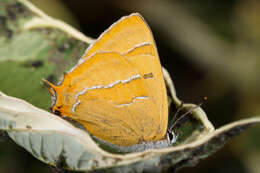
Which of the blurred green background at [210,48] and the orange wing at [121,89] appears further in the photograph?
the blurred green background at [210,48]

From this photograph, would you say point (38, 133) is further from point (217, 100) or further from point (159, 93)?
point (217, 100)

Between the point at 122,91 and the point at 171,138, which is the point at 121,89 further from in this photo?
the point at 171,138

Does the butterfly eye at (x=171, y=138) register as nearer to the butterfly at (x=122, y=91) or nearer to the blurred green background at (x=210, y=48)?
the butterfly at (x=122, y=91)

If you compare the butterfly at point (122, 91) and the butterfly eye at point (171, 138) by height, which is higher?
the butterfly at point (122, 91)

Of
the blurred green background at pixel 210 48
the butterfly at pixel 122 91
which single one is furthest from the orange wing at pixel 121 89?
the blurred green background at pixel 210 48

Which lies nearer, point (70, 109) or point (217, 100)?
point (70, 109)

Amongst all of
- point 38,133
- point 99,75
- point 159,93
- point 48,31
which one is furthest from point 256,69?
point 38,133

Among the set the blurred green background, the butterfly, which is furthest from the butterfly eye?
the blurred green background

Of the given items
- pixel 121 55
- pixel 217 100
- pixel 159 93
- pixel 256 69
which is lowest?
pixel 217 100
